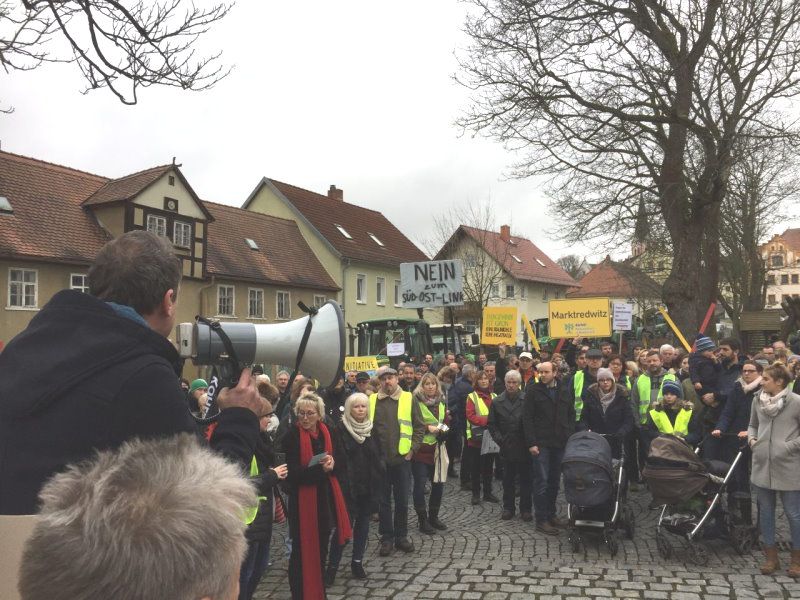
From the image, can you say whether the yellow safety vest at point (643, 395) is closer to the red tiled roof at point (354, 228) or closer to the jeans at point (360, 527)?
the jeans at point (360, 527)

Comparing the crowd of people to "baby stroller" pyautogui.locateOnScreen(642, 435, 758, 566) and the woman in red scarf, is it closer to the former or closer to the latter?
the woman in red scarf

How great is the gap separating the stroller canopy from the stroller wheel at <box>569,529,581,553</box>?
0.71 meters

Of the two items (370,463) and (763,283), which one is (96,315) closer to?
(370,463)

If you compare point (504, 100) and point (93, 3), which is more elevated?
point (504, 100)

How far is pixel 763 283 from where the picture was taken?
3694cm

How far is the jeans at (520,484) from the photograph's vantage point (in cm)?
853

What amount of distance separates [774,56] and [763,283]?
2345cm

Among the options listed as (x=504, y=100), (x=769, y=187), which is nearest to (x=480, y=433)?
(x=504, y=100)

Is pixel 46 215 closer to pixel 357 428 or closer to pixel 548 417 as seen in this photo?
pixel 357 428

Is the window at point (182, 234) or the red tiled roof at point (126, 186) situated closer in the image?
the red tiled roof at point (126, 186)

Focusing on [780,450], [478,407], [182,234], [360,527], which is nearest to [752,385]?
[780,450]

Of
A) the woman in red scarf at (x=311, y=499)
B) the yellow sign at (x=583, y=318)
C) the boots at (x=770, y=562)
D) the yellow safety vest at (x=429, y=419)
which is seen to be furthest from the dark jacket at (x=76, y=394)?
the yellow sign at (x=583, y=318)

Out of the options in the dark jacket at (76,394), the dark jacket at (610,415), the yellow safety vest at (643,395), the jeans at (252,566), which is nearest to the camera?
the dark jacket at (76,394)

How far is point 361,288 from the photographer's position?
41.0 m
